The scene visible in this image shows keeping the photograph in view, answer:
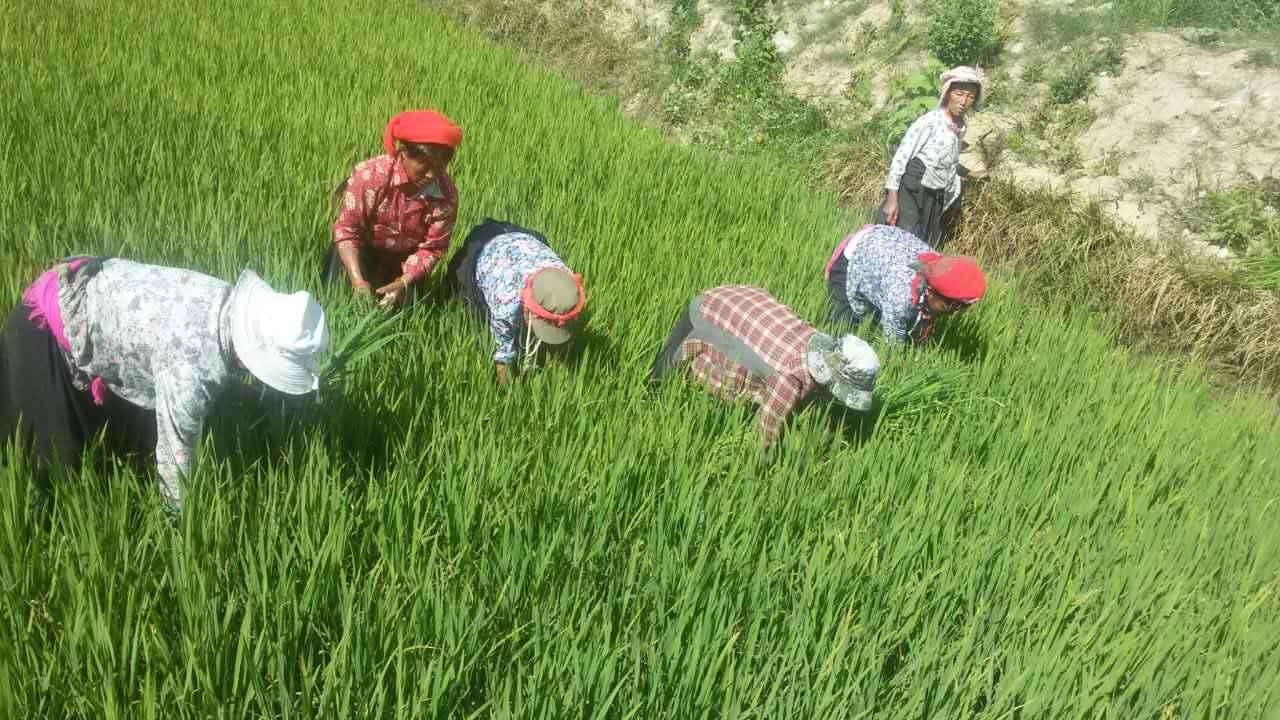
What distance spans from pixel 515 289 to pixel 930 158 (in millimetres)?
2532

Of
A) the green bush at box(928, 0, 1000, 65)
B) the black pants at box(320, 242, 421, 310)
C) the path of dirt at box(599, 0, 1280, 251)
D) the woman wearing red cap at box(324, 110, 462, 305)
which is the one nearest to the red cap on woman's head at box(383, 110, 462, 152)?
the woman wearing red cap at box(324, 110, 462, 305)

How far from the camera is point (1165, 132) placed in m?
5.03

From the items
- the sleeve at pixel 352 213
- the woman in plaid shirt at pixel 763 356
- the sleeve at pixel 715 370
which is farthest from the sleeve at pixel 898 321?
the sleeve at pixel 352 213

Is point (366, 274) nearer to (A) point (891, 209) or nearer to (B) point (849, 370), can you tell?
(B) point (849, 370)

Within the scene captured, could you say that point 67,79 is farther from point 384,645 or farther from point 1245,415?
point 1245,415

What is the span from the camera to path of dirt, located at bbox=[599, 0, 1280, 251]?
15.3 ft

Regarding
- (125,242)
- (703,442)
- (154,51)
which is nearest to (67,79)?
(154,51)

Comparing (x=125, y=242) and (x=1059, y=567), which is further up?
(x=125, y=242)

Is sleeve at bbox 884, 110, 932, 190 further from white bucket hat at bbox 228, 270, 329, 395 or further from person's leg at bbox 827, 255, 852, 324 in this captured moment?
white bucket hat at bbox 228, 270, 329, 395

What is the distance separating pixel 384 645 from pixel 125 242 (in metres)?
1.82

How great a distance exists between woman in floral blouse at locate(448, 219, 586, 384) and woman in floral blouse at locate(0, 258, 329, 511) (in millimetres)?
668

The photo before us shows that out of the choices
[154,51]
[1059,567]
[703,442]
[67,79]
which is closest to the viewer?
[1059,567]

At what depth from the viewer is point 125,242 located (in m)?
2.27

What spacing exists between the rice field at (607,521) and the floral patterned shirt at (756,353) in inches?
3.5
